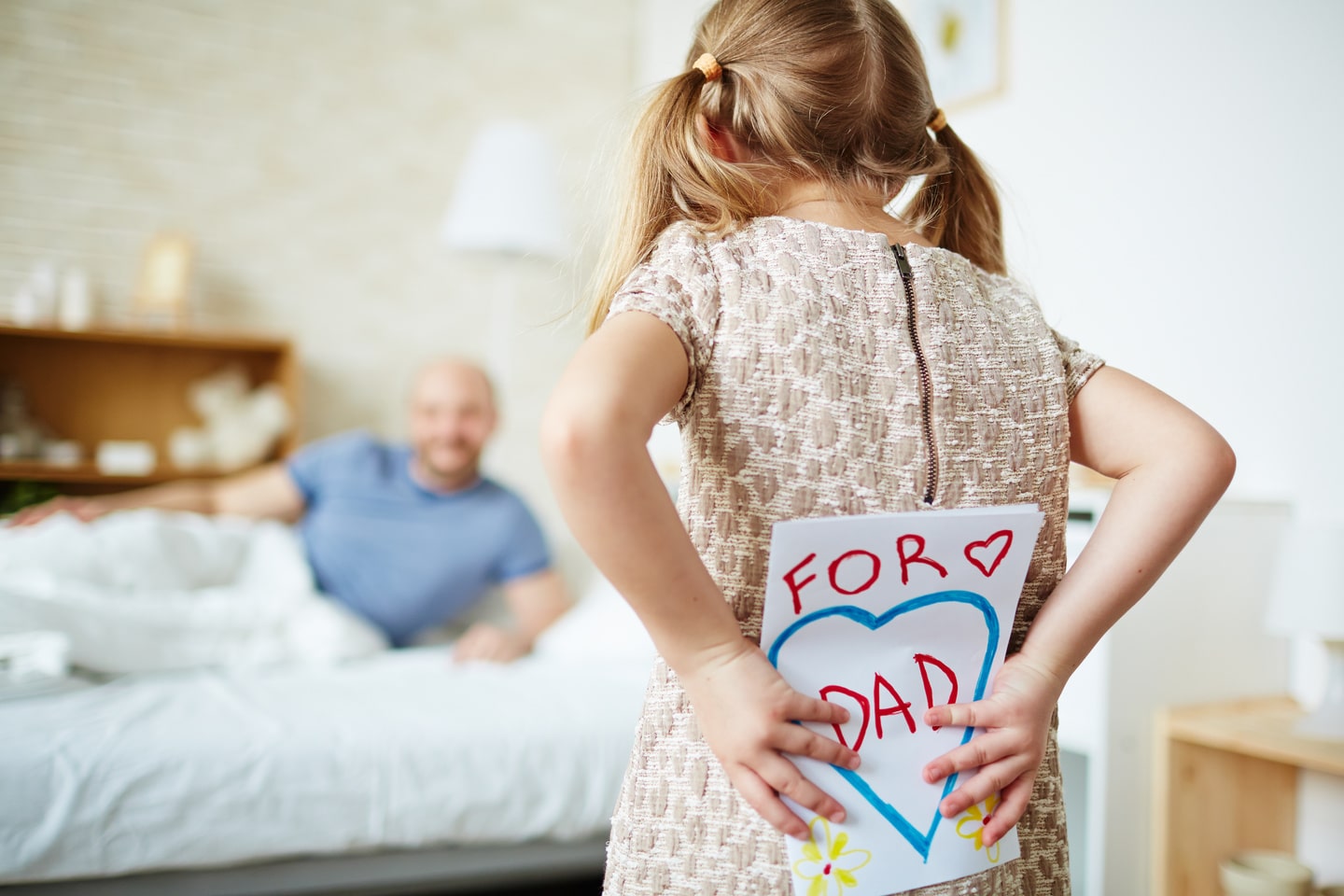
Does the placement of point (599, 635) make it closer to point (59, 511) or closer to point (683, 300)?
point (59, 511)

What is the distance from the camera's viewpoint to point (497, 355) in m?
3.51

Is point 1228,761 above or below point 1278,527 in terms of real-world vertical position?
below

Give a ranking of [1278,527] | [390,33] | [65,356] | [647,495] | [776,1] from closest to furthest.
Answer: [647,495] → [776,1] → [1278,527] → [65,356] → [390,33]

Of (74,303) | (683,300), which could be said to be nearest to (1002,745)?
(683,300)

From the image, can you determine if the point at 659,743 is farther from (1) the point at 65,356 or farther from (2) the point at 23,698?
(1) the point at 65,356

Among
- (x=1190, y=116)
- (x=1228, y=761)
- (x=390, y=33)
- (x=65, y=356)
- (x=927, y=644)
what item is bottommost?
(x=1228, y=761)

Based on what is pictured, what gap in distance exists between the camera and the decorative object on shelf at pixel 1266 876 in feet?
4.64

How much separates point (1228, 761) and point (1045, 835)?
1125mm

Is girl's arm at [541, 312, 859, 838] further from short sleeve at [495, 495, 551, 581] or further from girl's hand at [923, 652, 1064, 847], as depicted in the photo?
short sleeve at [495, 495, 551, 581]

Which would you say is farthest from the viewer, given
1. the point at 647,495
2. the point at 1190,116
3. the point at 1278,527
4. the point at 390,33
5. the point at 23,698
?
the point at 390,33

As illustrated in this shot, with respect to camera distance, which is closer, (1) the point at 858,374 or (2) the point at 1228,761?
(1) the point at 858,374

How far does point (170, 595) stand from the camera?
201 centimetres

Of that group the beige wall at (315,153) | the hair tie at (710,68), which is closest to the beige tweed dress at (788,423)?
the hair tie at (710,68)

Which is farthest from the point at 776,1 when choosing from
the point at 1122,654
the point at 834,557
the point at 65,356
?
the point at 65,356
